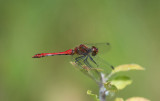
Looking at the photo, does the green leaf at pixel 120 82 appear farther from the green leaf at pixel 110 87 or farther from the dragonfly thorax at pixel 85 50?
the dragonfly thorax at pixel 85 50

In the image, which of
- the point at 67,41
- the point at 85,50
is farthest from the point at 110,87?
the point at 67,41

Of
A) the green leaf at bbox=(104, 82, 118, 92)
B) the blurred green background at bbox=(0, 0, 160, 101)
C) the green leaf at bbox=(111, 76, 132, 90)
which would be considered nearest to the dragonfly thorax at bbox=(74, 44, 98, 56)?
the green leaf at bbox=(111, 76, 132, 90)

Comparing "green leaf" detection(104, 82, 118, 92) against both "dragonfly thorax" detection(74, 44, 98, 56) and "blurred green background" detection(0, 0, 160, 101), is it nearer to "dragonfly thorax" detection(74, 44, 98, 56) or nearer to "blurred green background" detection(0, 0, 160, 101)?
"dragonfly thorax" detection(74, 44, 98, 56)

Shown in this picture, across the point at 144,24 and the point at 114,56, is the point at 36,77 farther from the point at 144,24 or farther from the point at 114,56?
the point at 144,24

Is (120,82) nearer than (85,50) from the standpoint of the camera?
Yes

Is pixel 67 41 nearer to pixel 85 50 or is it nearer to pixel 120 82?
pixel 85 50

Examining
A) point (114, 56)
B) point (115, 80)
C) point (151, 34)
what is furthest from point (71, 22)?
point (115, 80)

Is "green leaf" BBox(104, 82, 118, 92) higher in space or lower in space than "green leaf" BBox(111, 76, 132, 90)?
lower

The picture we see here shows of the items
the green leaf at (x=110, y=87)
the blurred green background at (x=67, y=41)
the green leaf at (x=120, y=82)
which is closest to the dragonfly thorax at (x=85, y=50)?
the green leaf at (x=120, y=82)
